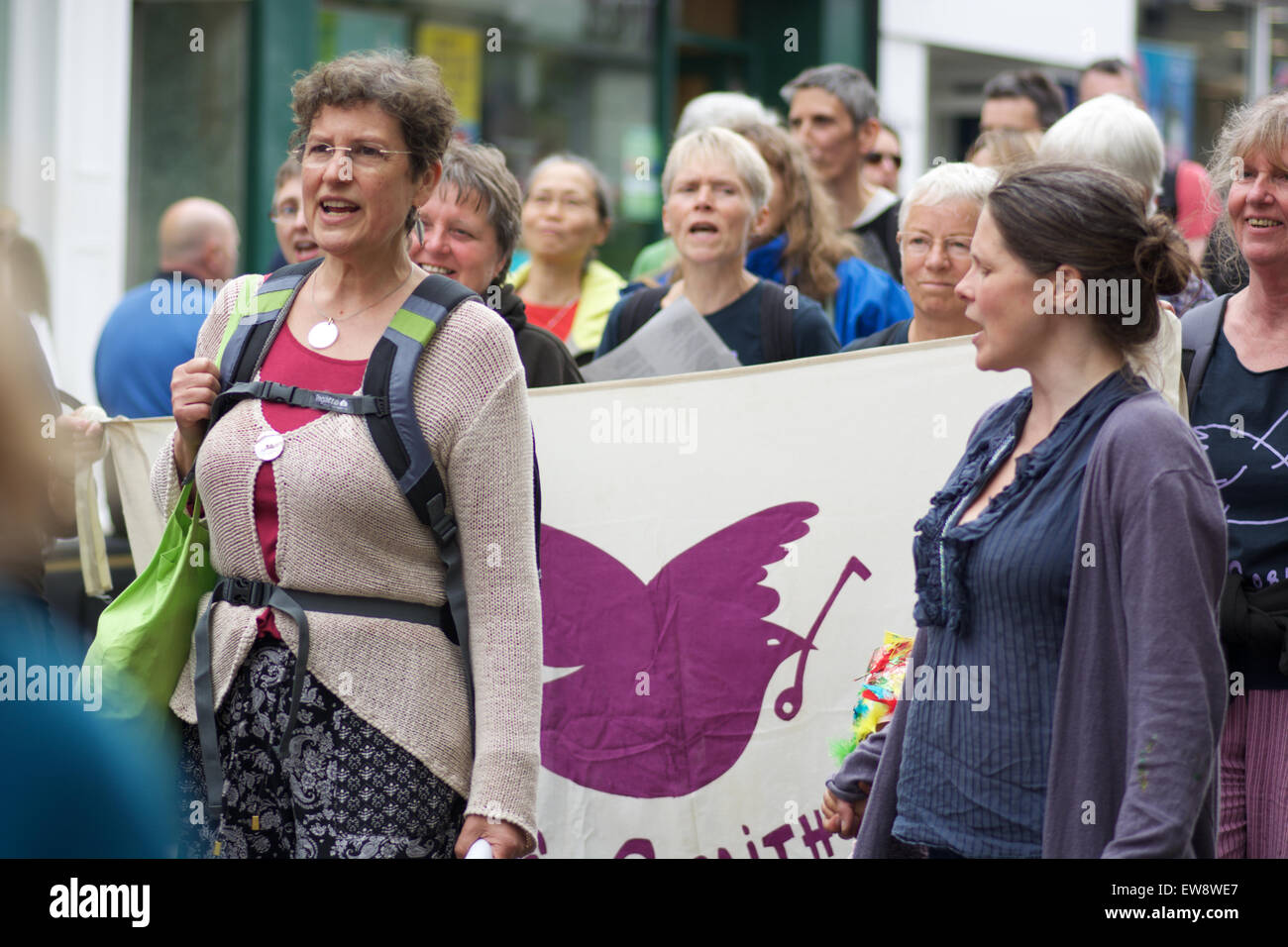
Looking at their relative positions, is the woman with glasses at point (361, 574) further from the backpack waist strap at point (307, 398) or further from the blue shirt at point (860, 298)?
the blue shirt at point (860, 298)

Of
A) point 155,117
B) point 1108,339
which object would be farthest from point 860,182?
point 155,117

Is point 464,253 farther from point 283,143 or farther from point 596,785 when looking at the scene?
point 283,143

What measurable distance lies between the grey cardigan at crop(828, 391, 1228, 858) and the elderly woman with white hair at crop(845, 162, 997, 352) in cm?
188

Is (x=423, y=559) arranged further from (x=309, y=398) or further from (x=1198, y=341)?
(x=1198, y=341)

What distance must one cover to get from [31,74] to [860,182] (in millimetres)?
5418

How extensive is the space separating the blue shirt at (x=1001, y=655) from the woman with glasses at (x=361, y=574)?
0.71 m

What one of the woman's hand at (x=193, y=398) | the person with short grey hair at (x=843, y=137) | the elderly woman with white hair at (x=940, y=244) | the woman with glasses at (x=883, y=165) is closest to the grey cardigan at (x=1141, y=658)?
the woman's hand at (x=193, y=398)

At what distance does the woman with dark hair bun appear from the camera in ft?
8.36

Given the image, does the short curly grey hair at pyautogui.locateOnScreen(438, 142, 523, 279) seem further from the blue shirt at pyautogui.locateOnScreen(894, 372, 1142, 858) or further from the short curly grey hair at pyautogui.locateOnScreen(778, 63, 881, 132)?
the short curly grey hair at pyautogui.locateOnScreen(778, 63, 881, 132)

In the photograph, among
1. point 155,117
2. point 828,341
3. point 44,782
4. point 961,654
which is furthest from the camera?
point 155,117

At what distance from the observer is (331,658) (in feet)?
9.52

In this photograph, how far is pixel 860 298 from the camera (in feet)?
19.2

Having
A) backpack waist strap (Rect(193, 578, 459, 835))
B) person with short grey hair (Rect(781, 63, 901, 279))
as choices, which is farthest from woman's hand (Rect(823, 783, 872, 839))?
person with short grey hair (Rect(781, 63, 901, 279))

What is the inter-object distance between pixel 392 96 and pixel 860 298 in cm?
306
